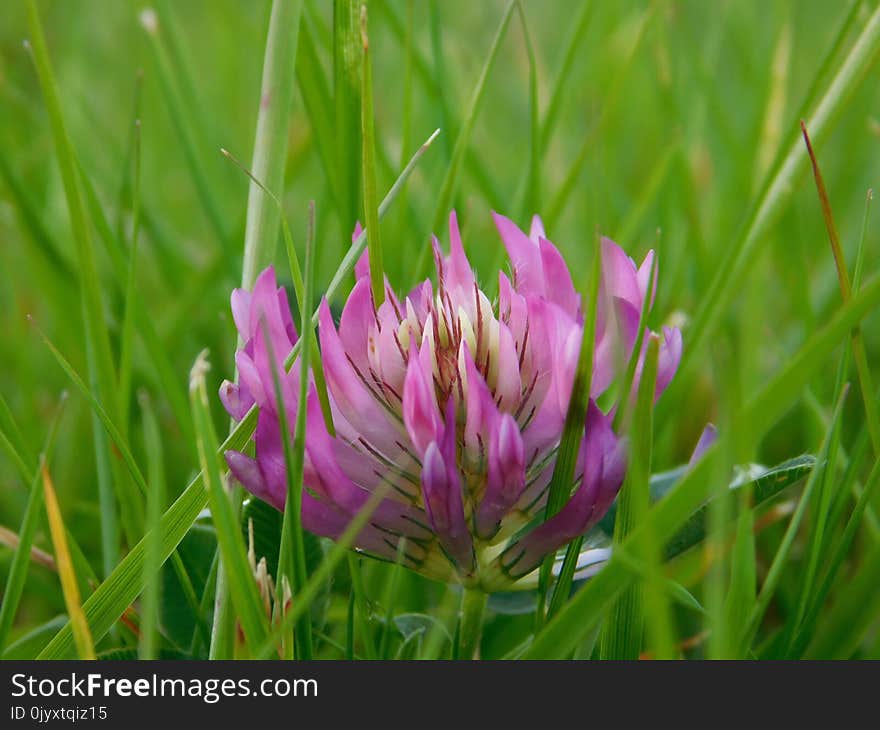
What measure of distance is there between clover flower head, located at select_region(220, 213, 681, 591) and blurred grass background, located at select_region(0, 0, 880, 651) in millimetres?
74

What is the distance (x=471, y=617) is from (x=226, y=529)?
0.58 ft

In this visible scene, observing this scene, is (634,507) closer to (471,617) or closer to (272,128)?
A: (471,617)

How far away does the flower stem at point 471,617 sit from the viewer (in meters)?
0.56

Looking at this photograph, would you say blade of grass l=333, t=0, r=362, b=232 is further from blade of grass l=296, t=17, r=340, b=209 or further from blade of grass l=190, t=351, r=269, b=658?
blade of grass l=190, t=351, r=269, b=658

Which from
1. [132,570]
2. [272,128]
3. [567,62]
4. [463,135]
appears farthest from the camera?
[567,62]

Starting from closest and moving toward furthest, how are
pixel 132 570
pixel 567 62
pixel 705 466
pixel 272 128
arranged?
pixel 705 466
pixel 132 570
pixel 272 128
pixel 567 62

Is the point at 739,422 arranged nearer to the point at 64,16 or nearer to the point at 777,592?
the point at 777,592

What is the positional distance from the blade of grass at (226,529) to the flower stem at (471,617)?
0.13 metres

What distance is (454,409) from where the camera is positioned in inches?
19.1

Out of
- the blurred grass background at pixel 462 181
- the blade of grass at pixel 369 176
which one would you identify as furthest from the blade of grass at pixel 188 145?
the blade of grass at pixel 369 176

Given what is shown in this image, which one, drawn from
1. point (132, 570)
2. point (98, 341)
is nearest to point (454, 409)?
point (132, 570)

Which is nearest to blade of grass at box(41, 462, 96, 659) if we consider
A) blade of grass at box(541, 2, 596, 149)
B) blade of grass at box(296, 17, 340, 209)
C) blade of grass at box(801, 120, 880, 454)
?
blade of grass at box(296, 17, 340, 209)

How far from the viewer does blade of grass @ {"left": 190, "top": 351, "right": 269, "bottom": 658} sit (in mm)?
454

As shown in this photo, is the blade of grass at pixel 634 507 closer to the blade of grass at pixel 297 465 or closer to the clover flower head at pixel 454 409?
the clover flower head at pixel 454 409
